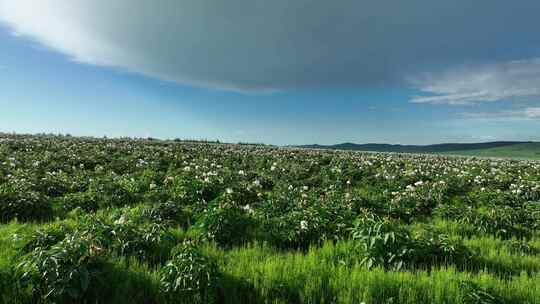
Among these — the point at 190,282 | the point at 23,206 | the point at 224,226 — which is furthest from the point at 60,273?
the point at 23,206

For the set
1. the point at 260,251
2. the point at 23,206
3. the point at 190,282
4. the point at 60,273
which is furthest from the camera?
the point at 23,206

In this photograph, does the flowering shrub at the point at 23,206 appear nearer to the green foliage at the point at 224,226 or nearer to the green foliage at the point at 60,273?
the green foliage at the point at 224,226

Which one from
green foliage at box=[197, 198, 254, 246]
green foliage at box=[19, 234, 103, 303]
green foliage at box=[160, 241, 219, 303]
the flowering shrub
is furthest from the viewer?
the flowering shrub

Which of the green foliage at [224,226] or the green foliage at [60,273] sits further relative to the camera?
the green foliage at [224,226]

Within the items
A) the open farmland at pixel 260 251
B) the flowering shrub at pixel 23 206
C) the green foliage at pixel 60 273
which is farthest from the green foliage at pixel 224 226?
the flowering shrub at pixel 23 206

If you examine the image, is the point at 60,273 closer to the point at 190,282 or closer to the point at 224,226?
the point at 190,282

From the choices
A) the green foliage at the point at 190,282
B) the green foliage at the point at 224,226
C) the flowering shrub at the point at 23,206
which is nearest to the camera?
the green foliage at the point at 190,282

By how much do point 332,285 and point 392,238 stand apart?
1631mm

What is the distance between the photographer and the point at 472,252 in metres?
6.62

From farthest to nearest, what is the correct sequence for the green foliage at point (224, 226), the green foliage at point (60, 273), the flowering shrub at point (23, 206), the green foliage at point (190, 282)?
the flowering shrub at point (23, 206)
the green foliage at point (224, 226)
the green foliage at point (190, 282)
the green foliage at point (60, 273)

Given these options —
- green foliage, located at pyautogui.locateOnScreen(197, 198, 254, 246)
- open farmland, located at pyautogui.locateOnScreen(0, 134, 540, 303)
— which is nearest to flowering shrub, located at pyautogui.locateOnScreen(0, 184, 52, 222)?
open farmland, located at pyautogui.locateOnScreen(0, 134, 540, 303)

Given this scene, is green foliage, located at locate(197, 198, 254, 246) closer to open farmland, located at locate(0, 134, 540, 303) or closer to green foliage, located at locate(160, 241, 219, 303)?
open farmland, located at locate(0, 134, 540, 303)

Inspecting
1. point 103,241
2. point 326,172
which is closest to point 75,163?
point 326,172

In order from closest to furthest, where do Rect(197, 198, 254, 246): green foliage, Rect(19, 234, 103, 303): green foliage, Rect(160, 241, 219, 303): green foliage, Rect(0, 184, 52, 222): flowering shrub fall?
1. Rect(19, 234, 103, 303): green foliage
2. Rect(160, 241, 219, 303): green foliage
3. Rect(197, 198, 254, 246): green foliage
4. Rect(0, 184, 52, 222): flowering shrub
